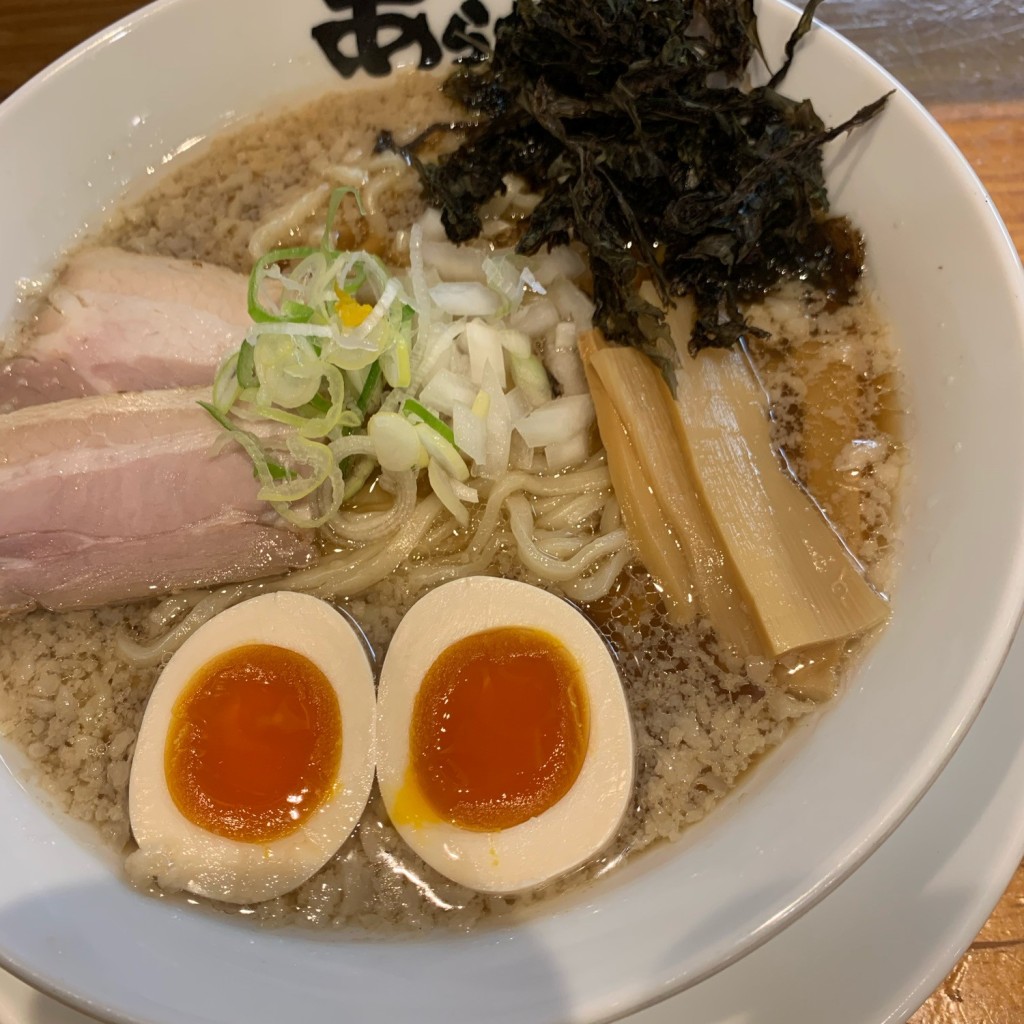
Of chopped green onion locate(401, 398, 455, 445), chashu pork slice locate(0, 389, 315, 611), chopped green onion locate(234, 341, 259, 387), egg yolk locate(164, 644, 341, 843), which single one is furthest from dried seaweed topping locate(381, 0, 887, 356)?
egg yolk locate(164, 644, 341, 843)

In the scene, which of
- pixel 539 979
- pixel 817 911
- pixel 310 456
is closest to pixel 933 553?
pixel 817 911

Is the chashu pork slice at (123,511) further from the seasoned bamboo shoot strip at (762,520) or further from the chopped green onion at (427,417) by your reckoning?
the seasoned bamboo shoot strip at (762,520)

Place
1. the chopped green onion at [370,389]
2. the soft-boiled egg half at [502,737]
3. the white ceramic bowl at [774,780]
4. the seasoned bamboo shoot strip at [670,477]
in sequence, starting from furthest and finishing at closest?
the chopped green onion at [370,389]
the seasoned bamboo shoot strip at [670,477]
the soft-boiled egg half at [502,737]
the white ceramic bowl at [774,780]

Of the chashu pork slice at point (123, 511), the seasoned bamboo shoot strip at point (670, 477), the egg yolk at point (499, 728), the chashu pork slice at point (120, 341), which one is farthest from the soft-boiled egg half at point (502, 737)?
the chashu pork slice at point (120, 341)

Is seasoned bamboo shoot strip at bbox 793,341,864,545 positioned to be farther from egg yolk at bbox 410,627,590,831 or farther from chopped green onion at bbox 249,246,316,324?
chopped green onion at bbox 249,246,316,324

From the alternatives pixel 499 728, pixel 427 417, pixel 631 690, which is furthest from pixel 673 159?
pixel 499 728

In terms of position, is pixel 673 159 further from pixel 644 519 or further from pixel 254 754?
pixel 254 754

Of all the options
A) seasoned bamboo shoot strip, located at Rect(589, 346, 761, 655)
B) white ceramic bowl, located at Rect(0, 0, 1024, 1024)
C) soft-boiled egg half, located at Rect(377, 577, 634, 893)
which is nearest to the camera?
white ceramic bowl, located at Rect(0, 0, 1024, 1024)
